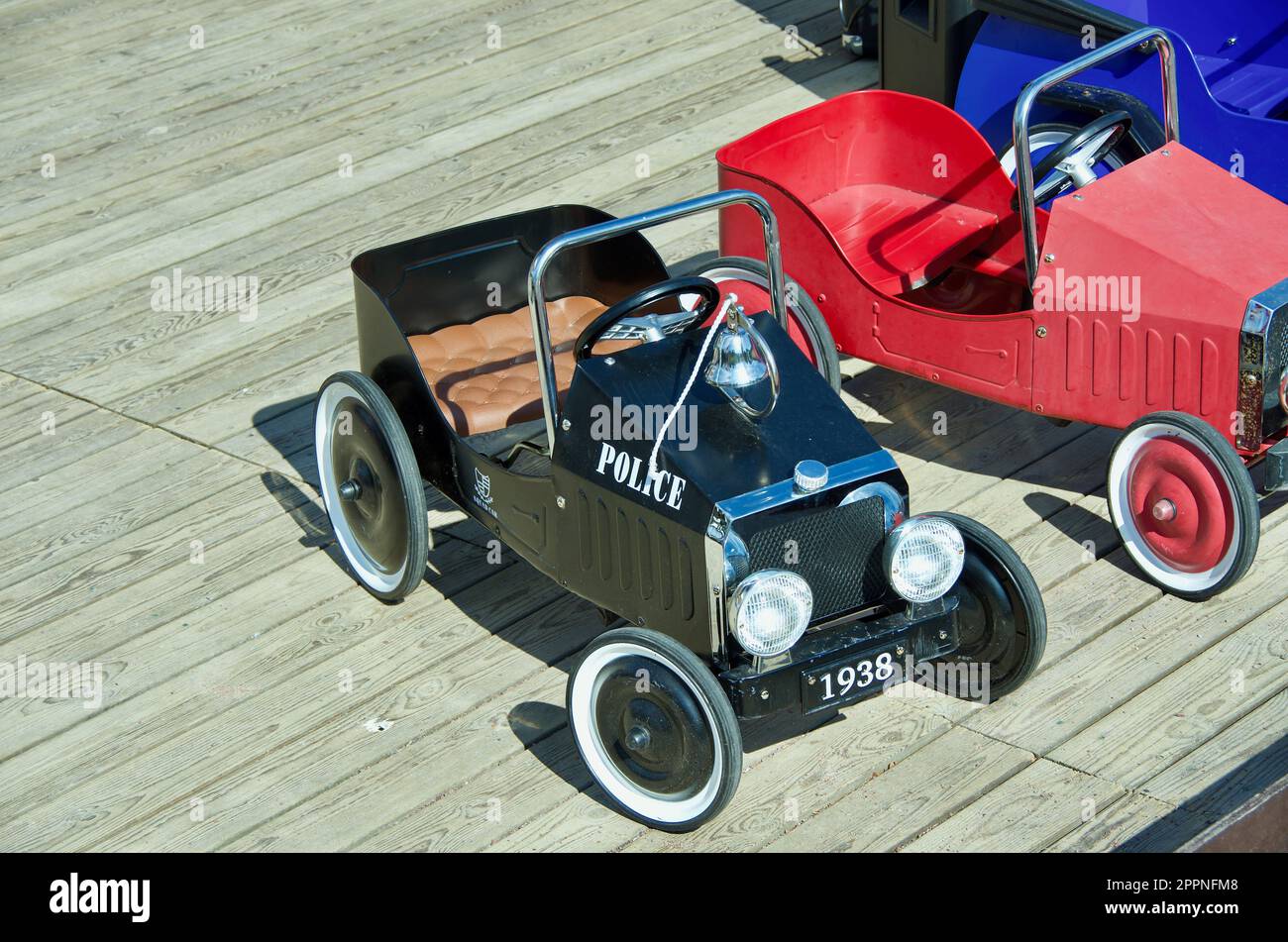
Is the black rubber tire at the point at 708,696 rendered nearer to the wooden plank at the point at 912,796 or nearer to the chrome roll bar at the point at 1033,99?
the wooden plank at the point at 912,796

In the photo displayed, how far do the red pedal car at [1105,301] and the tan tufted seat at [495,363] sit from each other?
0.47 meters

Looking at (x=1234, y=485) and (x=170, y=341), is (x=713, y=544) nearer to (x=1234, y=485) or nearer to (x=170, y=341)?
(x=1234, y=485)

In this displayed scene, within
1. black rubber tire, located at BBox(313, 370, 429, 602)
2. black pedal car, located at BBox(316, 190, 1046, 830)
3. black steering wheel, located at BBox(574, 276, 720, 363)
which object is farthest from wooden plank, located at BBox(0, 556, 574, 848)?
black steering wheel, located at BBox(574, 276, 720, 363)

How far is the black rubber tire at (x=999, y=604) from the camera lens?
3.86m

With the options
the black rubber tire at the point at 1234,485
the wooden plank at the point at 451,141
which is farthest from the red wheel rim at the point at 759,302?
the wooden plank at the point at 451,141

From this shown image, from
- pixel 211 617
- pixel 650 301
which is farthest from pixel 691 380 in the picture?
pixel 211 617

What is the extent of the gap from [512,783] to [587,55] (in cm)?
500

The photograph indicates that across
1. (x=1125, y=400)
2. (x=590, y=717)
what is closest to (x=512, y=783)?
(x=590, y=717)

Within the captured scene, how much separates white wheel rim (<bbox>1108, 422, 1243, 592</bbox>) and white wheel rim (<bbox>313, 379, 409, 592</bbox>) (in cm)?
196

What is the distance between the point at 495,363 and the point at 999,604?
166 centimetres

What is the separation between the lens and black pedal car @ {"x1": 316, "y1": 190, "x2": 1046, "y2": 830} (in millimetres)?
3584

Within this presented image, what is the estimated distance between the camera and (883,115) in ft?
18.6
